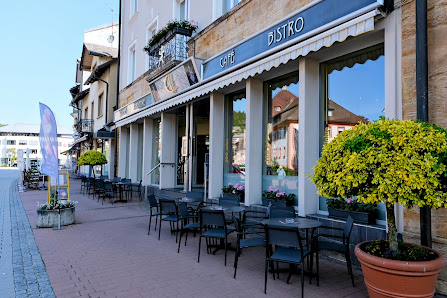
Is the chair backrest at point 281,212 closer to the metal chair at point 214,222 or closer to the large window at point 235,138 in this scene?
the metal chair at point 214,222

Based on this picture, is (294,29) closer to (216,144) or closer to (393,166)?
(393,166)

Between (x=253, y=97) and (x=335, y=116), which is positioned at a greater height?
(x=253, y=97)

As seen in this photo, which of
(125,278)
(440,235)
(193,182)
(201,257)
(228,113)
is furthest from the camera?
(193,182)

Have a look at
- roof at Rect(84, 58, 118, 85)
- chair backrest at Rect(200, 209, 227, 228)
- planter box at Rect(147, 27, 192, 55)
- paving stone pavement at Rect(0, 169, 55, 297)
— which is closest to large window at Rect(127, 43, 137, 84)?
roof at Rect(84, 58, 118, 85)

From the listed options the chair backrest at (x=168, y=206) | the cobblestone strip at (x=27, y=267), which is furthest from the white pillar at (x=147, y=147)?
the chair backrest at (x=168, y=206)

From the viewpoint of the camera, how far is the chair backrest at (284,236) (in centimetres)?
364

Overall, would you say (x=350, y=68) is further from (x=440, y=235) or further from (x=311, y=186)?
(x=440, y=235)

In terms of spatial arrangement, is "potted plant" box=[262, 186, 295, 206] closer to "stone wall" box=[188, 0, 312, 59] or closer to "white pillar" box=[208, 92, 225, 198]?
"white pillar" box=[208, 92, 225, 198]

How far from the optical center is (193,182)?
10250 mm

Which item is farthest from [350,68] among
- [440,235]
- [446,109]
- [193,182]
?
[193,182]

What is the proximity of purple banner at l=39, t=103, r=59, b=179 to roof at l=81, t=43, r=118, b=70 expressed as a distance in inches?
635

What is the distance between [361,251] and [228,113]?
5874 millimetres

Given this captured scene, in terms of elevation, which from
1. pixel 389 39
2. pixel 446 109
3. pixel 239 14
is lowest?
pixel 446 109

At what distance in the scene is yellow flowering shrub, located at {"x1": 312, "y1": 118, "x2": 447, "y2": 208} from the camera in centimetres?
288
